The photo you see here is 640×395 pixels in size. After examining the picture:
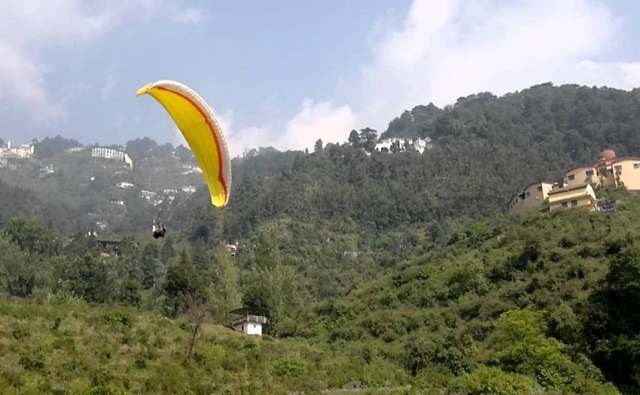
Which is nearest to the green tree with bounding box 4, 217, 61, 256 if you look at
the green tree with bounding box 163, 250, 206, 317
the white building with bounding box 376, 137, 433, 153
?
the green tree with bounding box 163, 250, 206, 317

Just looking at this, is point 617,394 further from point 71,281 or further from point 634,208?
point 71,281

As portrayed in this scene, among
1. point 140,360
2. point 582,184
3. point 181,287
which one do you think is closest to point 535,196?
point 582,184

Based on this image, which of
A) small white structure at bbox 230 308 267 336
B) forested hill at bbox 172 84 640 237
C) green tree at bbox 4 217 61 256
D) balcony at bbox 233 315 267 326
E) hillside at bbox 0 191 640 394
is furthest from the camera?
forested hill at bbox 172 84 640 237

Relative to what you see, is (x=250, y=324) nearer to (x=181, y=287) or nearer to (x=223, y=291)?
(x=181, y=287)

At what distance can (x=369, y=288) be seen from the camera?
1674 inches

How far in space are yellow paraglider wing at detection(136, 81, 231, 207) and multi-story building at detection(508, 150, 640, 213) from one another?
3924 cm

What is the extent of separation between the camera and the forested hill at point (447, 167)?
7556cm

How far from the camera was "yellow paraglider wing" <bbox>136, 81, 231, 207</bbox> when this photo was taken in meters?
11.0

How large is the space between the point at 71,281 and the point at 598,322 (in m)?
37.3

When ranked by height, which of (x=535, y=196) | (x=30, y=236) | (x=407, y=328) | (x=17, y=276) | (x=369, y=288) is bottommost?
(x=407, y=328)

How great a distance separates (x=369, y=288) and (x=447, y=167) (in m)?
45.8

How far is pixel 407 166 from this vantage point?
290 feet

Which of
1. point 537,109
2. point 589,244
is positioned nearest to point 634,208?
point 589,244

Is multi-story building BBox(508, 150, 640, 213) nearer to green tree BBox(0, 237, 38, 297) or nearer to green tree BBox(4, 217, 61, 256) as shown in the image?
green tree BBox(0, 237, 38, 297)
